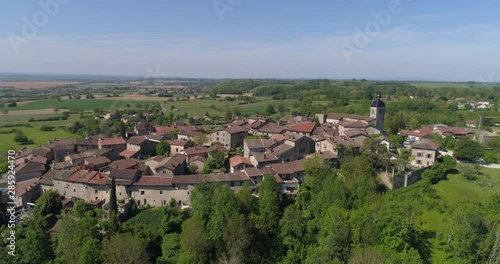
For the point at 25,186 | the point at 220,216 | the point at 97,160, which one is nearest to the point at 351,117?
the point at 220,216

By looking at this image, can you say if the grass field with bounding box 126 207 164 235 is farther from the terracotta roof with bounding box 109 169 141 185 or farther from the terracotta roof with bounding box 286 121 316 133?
the terracotta roof with bounding box 286 121 316 133

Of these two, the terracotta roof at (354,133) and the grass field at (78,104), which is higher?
the terracotta roof at (354,133)

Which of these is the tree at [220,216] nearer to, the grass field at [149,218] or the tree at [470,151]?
the grass field at [149,218]

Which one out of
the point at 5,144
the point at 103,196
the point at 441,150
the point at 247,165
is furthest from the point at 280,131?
the point at 5,144

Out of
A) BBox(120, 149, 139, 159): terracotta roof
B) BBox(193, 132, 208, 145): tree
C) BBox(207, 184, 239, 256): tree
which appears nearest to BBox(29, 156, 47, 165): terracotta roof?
BBox(120, 149, 139, 159): terracotta roof

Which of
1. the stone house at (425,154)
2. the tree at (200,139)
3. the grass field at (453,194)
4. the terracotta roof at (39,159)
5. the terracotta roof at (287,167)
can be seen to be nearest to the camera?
the grass field at (453,194)

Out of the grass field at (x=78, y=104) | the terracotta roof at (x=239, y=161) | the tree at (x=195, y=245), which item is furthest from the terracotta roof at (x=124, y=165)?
the grass field at (x=78, y=104)

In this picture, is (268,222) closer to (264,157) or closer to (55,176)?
(264,157)
